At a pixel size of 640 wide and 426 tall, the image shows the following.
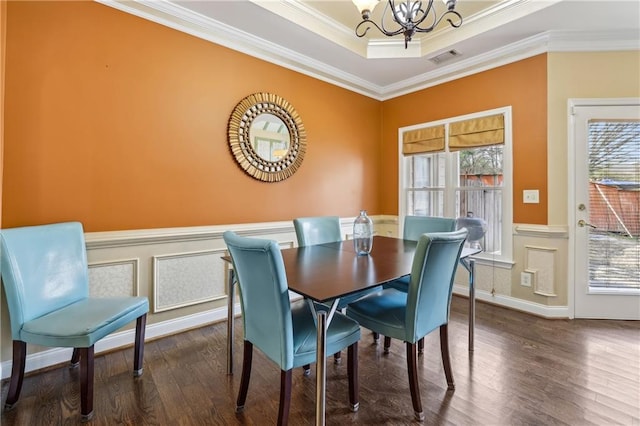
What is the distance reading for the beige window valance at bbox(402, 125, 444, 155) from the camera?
12.2 ft

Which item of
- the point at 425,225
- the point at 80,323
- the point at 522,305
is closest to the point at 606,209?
the point at 522,305

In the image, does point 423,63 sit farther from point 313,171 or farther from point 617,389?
point 617,389

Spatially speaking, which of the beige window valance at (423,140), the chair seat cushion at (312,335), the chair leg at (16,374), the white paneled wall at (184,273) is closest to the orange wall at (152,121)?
the white paneled wall at (184,273)

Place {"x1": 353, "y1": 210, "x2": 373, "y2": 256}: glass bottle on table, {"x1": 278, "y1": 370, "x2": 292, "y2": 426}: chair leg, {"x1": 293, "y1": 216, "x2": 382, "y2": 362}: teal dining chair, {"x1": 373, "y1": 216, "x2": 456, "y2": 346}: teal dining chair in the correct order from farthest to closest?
1. {"x1": 293, "y1": 216, "x2": 382, "y2": 362}: teal dining chair
2. {"x1": 373, "y1": 216, "x2": 456, "y2": 346}: teal dining chair
3. {"x1": 353, "y1": 210, "x2": 373, "y2": 256}: glass bottle on table
4. {"x1": 278, "y1": 370, "x2": 292, "y2": 426}: chair leg

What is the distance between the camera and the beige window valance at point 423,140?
373 cm

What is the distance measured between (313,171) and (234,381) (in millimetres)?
2334

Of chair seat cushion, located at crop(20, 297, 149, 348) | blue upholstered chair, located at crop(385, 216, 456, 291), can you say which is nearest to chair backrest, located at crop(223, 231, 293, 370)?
chair seat cushion, located at crop(20, 297, 149, 348)

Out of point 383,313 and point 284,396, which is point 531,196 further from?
point 284,396

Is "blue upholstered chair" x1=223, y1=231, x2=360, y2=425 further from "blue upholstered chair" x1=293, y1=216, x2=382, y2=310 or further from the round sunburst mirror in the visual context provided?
the round sunburst mirror

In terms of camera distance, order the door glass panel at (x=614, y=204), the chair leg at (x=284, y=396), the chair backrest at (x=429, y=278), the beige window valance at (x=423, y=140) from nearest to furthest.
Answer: the chair leg at (x=284, y=396), the chair backrest at (x=429, y=278), the door glass panel at (x=614, y=204), the beige window valance at (x=423, y=140)

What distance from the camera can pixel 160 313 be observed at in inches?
98.4

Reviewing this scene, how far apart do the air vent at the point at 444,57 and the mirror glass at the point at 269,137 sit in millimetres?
1854

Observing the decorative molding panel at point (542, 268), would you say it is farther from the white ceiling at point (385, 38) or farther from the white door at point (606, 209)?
the white ceiling at point (385, 38)

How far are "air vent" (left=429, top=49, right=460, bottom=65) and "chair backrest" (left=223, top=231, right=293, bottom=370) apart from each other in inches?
122
